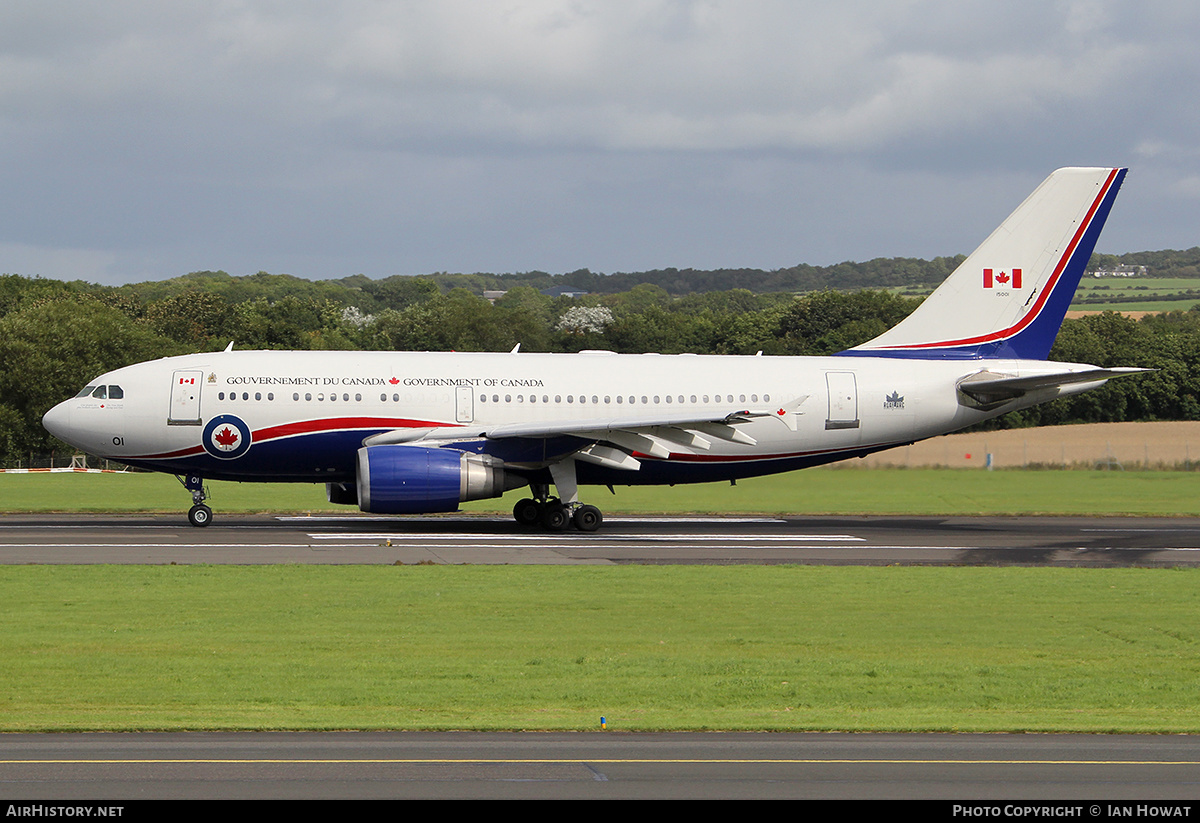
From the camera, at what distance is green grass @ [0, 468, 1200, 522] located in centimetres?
4272

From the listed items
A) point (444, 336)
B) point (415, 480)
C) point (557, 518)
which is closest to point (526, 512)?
point (557, 518)

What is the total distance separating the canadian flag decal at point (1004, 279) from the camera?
127ft

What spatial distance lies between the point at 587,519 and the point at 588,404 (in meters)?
3.13

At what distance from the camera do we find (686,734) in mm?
13258

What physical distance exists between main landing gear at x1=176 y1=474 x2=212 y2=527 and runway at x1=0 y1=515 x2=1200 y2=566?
0.33 metres

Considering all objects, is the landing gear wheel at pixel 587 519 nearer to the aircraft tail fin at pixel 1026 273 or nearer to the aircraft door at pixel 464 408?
the aircraft door at pixel 464 408

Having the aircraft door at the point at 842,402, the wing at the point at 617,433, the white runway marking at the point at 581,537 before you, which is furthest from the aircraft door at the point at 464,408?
the aircraft door at the point at 842,402

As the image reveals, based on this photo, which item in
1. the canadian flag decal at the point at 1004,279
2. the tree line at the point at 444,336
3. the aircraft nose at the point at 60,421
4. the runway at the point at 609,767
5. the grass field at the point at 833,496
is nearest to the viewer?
the runway at the point at 609,767

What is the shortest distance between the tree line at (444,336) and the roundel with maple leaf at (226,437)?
141 feet

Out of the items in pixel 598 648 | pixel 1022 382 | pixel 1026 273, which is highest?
pixel 1026 273

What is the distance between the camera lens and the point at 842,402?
122 feet

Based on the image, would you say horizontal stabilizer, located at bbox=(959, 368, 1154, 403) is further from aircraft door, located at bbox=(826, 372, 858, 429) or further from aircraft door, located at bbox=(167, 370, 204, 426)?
aircraft door, located at bbox=(167, 370, 204, 426)

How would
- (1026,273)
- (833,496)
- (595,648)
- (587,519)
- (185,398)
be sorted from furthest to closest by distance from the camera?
(833,496)
(1026,273)
(587,519)
(185,398)
(595,648)

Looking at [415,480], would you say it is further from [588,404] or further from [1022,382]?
[1022,382]
